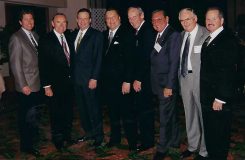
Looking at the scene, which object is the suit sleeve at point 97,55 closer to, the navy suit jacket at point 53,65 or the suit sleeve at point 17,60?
the navy suit jacket at point 53,65

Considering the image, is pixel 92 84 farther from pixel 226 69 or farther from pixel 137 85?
pixel 226 69

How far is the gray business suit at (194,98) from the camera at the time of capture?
11.1 ft

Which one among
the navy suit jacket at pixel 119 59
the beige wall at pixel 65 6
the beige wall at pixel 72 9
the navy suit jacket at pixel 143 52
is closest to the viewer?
the navy suit jacket at pixel 143 52

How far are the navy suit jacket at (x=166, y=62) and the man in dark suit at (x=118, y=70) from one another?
1.07 feet

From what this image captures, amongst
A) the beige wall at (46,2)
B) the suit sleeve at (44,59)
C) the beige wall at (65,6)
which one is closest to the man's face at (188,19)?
the suit sleeve at (44,59)

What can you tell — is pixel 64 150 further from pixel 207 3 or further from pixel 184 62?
pixel 207 3

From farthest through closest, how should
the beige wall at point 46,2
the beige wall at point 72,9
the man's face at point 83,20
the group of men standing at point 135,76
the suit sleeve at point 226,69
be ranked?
the beige wall at point 72,9 < the beige wall at point 46,2 < the man's face at point 83,20 < the group of men standing at point 135,76 < the suit sleeve at point 226,69

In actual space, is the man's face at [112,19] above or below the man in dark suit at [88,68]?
above

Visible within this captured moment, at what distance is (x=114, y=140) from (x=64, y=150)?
0.64 m

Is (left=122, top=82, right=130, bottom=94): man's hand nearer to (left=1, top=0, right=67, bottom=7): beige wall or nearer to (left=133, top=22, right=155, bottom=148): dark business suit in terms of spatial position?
(left=133, top=22, right=155, bottom=148): dark business suit

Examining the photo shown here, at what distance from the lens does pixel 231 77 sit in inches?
121

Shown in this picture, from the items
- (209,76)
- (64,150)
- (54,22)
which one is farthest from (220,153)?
(54,22)

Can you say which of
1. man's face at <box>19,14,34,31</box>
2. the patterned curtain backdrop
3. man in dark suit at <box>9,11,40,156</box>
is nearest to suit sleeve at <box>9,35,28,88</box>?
man in dark suit at <box>9,11,40,156</box>

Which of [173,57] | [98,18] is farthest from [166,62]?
[98,18]
